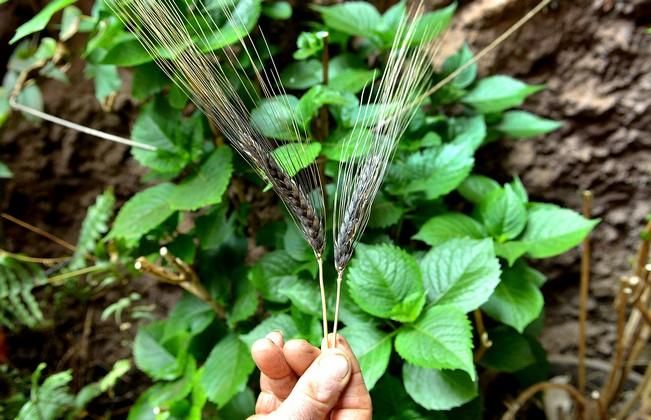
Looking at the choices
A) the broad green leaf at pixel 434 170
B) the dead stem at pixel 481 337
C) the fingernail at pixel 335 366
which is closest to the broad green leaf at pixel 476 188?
the broad green leaf at pixel 434 170

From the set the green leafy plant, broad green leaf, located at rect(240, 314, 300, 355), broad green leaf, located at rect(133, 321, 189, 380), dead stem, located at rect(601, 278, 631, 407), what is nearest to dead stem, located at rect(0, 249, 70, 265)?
the green leafy plant

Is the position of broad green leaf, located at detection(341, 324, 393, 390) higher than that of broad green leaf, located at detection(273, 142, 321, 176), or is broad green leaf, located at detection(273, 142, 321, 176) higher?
broad green leaf, located at detection(273, 142, 321, 176)

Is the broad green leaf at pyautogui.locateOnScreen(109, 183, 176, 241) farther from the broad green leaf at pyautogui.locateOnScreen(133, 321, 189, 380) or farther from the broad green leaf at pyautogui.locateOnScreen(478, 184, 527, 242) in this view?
the broad green leaf at pyautogui.locateOnScreen(478, 184, 527, 242)

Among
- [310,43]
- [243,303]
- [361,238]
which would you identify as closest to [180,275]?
[243,303]

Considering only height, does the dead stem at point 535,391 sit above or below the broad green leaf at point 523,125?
below

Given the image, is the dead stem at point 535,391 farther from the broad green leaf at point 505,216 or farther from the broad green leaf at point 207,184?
the broad green leaf at point 207,184

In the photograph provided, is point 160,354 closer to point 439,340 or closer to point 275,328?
point 275,328
